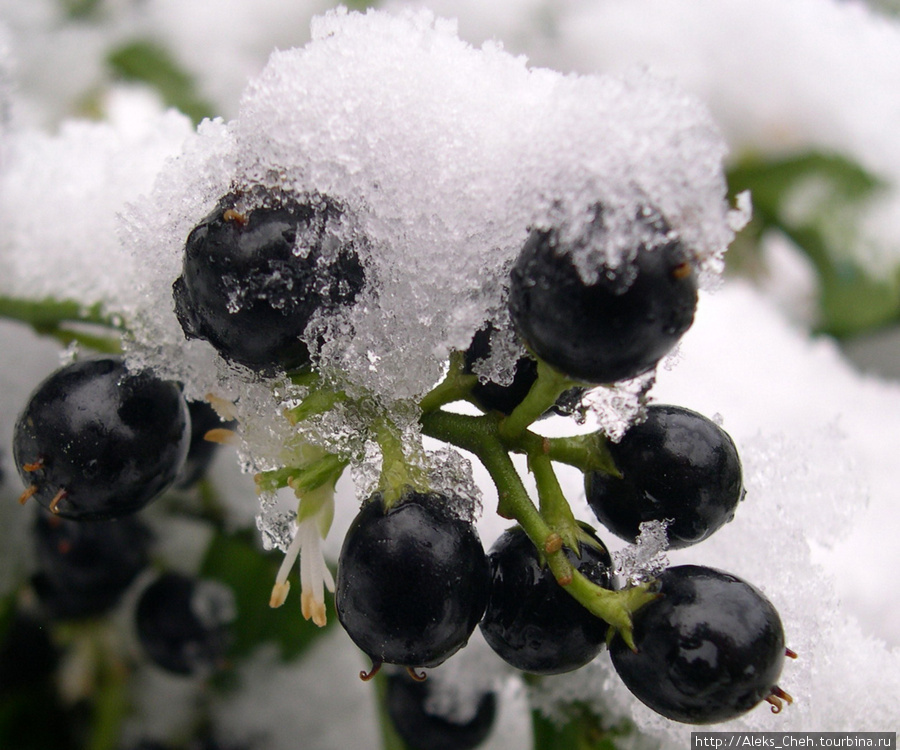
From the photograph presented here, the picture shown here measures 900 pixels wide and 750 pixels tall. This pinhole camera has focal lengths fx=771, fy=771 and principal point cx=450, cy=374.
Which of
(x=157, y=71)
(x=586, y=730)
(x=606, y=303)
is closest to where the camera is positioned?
(x=606, y=303)

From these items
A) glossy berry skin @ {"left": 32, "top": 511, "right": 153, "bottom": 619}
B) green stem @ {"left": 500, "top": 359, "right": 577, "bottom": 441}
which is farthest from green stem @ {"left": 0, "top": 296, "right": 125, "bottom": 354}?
green stem @ {"left": 500, "top": 359, "right": 577, "bottom": 441}

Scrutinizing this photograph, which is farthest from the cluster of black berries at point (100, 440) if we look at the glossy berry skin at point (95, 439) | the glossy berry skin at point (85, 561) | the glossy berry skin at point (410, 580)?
the glossy berry skin at point (85, 561)

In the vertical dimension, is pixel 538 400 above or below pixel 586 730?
above

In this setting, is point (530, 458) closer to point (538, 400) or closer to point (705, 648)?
point (538, 400)

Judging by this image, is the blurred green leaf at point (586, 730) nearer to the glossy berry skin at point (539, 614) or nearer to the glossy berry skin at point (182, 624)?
the glossy berry skin at point (539, 614)

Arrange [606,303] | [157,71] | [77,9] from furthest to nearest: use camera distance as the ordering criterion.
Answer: [77,9], [157,71], [606,303]

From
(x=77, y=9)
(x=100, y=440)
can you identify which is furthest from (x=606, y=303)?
(x=77, y=9)

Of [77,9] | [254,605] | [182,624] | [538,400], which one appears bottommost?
[254,605]
